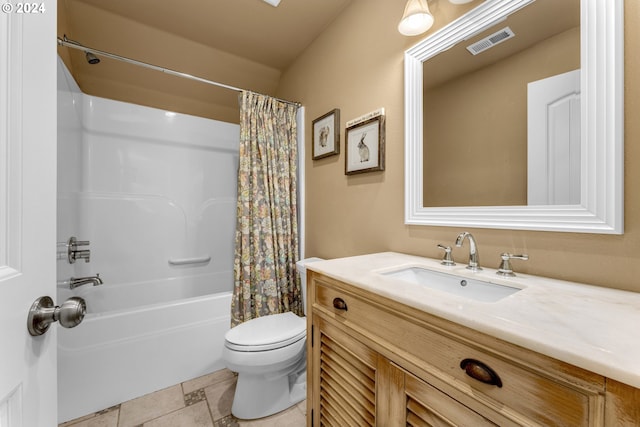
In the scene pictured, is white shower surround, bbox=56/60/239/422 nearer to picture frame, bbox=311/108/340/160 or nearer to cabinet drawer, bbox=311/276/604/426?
picture frame, bbox=311/108/340/160

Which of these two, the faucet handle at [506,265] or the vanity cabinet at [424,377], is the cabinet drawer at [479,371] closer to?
the vanity cabinet at [424,377]

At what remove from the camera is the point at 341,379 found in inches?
37.6

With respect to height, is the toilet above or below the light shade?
below

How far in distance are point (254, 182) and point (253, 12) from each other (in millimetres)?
1180

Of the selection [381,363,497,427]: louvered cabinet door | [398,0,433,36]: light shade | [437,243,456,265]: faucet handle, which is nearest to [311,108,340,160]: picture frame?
[398,0,433,36]: light shade

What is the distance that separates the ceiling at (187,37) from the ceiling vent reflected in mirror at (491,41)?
3.37 feet

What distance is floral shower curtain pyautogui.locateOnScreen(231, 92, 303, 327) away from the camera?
1839mm

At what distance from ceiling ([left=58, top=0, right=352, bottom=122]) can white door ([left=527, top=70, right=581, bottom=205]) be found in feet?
4.59

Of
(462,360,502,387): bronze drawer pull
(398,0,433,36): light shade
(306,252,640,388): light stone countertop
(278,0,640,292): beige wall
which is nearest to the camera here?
(306,252,640,388): light stone countertop

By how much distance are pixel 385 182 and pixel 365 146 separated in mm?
267

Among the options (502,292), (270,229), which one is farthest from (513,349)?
(270,229)

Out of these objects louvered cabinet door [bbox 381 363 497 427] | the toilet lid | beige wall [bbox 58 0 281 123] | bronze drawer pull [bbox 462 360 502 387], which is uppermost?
beige wall [bbox 58 0 281 123]

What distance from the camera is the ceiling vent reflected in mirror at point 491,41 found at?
988 mm

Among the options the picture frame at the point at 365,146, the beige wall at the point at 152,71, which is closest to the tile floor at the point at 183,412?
the picture frame at the point at 365,146
